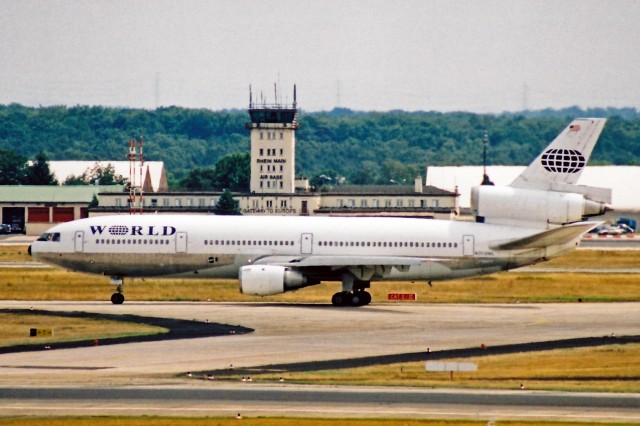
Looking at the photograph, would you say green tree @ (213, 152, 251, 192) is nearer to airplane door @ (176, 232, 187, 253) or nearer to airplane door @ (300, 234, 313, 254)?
airplane door @ (176, 232, 187, 253)

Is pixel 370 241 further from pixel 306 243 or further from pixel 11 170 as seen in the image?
pixel 11 170

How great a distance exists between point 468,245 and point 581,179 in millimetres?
109107

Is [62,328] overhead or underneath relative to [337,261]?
underneath

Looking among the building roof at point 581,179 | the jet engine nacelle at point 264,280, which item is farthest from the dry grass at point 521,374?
the building roof at point 581,179

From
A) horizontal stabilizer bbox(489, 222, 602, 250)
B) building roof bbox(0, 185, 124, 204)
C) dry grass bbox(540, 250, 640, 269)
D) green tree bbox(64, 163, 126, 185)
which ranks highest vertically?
green tree bbox(64, 163, 126, 185)

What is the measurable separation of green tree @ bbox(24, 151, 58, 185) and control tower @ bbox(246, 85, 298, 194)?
43350 mm

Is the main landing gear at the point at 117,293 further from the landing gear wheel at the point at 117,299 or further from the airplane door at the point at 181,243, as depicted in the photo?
the airplane door at the point at 181,243

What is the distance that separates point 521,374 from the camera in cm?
4306

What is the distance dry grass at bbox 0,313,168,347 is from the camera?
5094 centimetres

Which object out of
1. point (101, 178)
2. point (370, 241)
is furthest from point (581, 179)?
point (370, 241)

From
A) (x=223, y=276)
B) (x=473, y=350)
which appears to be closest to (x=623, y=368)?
(x=473, y=350)

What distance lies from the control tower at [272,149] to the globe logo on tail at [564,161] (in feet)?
305

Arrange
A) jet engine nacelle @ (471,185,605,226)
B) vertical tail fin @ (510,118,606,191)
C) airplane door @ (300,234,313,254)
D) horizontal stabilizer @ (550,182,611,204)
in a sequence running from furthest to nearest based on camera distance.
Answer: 1. airplane door @ (300,234,313,254)
2. vertical tail fin @ (510,118,606,191)
3. horizontal stabilizer @ (550,182,611,204)
4. jet engine nacelle @ (471,185,605,226)

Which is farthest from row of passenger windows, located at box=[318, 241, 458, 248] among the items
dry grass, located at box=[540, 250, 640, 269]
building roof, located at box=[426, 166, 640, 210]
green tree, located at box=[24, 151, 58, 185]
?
green tree, located at box=[24, 151, 58, 185]
